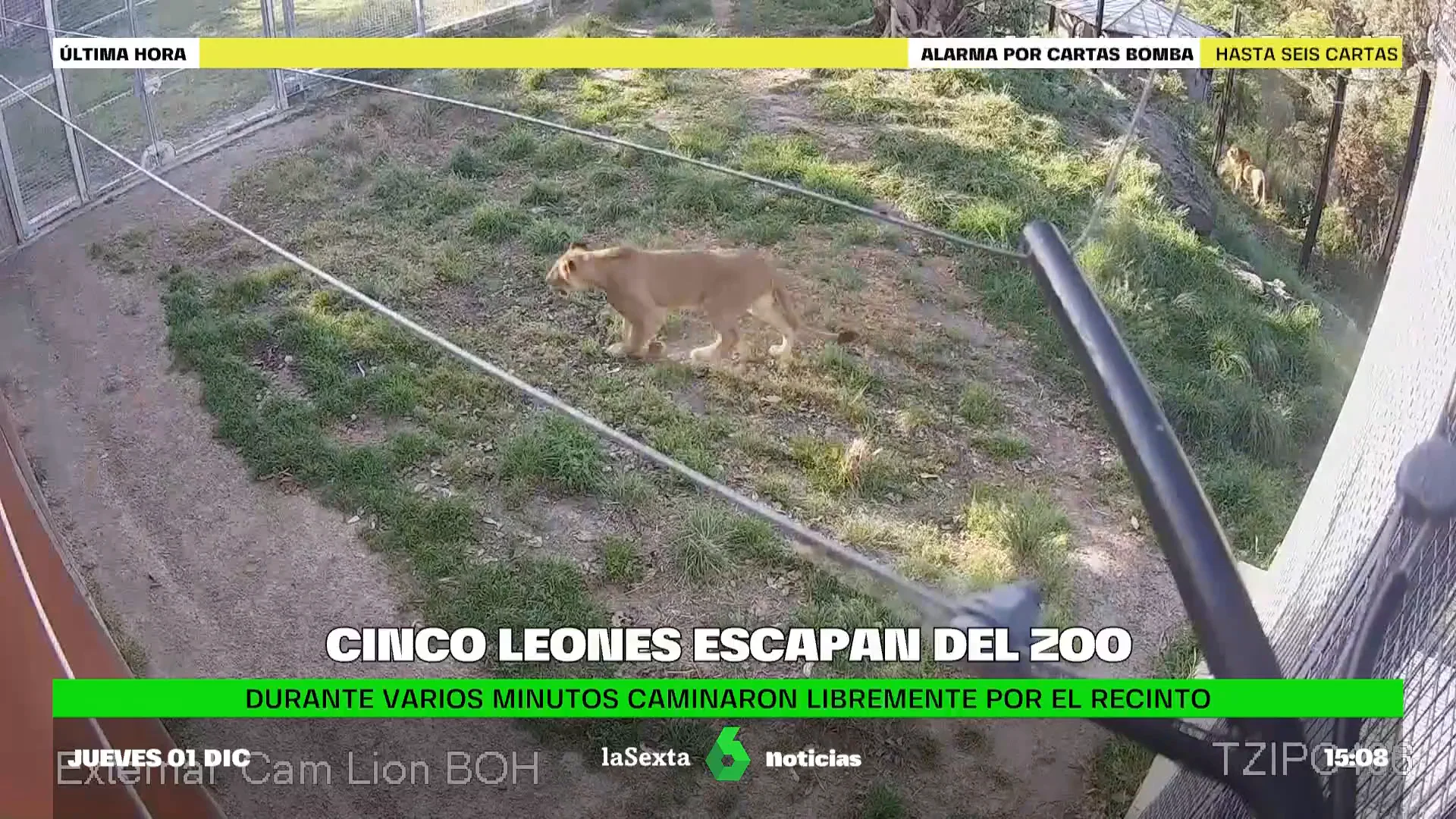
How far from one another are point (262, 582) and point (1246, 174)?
8.88 ft

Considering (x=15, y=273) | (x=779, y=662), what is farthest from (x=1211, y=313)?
(x=15, y=273)

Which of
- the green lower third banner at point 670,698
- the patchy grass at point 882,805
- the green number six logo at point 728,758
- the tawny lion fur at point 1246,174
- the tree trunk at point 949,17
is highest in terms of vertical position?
the tree trunk at point 949,17

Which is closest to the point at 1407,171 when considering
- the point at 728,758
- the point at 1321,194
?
the point at 1321,194

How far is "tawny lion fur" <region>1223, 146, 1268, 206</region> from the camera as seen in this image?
330 centimetres

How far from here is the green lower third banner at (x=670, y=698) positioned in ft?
3.62

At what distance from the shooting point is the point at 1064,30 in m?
3.62

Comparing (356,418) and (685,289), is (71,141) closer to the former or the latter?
(356,418)

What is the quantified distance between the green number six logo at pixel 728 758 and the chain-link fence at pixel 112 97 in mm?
2441

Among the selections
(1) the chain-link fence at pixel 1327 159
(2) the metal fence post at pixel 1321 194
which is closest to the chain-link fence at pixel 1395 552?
(1) the chain-link fence at pixel 1327 159

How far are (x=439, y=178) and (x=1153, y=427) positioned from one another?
258 centimetres

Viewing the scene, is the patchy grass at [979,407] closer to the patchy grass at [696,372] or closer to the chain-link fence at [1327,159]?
the patchy grass at [696,372]

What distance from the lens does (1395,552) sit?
1111 mm

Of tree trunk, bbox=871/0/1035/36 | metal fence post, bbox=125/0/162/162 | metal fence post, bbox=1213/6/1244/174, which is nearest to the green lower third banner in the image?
metal fence post, bbox=1213/6/1244/174

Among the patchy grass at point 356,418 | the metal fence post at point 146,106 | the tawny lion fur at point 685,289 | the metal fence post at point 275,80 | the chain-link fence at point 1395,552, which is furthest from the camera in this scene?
the metal fence post at point 275,80
